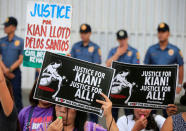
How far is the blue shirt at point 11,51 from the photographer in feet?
25.4

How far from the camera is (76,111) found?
136 inches

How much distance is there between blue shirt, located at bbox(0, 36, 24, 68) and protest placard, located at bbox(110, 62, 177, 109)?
4.28 meters

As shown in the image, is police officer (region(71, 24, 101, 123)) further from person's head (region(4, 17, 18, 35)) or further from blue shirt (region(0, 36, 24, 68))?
person's head (region(4, 17, 18, 35))

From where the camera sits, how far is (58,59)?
3.41 metres

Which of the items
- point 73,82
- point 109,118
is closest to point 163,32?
point 73,82

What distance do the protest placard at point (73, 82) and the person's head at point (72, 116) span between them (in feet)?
0.22

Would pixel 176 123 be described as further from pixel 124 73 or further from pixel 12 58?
pixel 12 58

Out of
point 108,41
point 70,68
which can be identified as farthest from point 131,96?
point 108,41

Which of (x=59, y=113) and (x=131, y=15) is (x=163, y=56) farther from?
(x=131, y=15)

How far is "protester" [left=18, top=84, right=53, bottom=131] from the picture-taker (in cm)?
378

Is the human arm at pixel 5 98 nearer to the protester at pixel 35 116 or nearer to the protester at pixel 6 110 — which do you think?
the protester at pixel 6 110

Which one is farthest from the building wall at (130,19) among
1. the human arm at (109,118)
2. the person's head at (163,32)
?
the human arm at (109,118)

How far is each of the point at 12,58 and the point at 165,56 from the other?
309cm

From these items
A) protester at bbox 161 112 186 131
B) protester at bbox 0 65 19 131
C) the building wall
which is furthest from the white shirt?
the building wall
